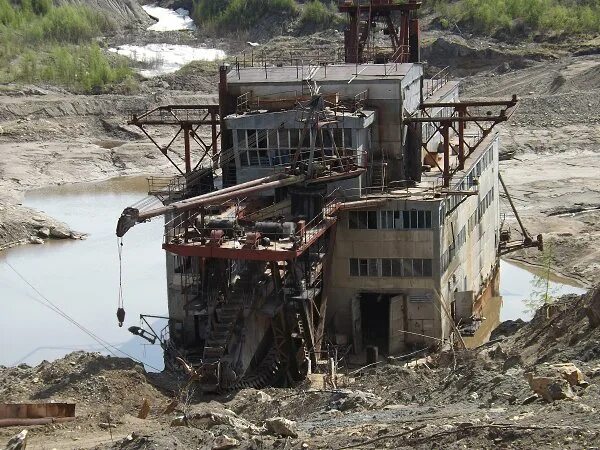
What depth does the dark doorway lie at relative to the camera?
1633 inches

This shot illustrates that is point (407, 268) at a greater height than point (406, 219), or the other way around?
point (406, 219)

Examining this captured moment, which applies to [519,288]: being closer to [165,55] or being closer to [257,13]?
[165,55]

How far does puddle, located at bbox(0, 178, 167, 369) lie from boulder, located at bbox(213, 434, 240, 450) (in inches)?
761

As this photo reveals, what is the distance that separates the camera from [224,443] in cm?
2225

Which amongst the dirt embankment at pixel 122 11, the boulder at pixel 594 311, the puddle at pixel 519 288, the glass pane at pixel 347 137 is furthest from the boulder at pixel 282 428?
the dirt embankment at pixel 122 11

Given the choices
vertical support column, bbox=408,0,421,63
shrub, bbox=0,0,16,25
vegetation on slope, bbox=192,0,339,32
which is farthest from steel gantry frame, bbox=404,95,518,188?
shrub, bbox=0,0,16,25

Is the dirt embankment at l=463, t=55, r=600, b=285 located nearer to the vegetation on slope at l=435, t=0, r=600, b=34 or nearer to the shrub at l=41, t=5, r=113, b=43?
the vegetation on slope at l=435, t=0, r=600, b=34

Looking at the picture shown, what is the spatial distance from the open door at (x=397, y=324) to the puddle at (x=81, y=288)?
7.47 metres

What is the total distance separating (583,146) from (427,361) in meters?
48.1

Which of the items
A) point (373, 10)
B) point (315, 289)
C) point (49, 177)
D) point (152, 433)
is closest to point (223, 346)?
point (315, 289)

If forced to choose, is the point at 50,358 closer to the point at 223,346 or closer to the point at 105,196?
the point at 223,346

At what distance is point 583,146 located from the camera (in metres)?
82.2

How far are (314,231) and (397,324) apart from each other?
5042 millimetres

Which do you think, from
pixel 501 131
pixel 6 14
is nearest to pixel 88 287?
pixel 501 131
